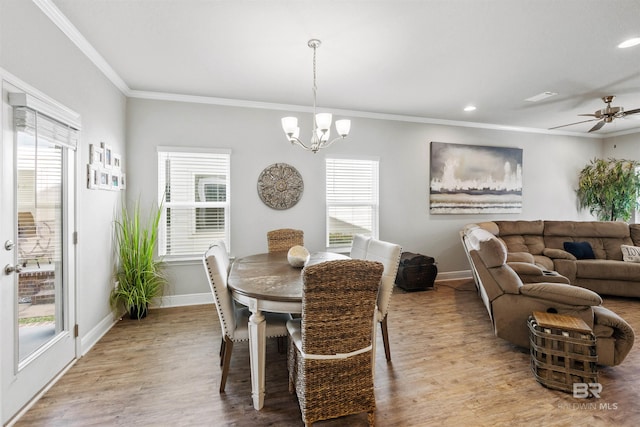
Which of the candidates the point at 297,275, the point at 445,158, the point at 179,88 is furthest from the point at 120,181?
the point at 445,158

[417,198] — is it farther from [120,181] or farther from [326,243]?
[120,181]

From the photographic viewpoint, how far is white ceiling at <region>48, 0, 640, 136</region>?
219cm

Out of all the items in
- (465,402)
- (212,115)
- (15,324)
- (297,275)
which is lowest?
(465,402)

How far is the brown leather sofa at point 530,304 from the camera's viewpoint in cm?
233

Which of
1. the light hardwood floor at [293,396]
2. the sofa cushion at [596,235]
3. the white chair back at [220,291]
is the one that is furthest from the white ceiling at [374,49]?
the light hardwood floor at [293,396]

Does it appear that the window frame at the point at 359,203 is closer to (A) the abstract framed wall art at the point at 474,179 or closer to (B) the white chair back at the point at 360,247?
(A) the abstract framed wall art at the point at 474,179

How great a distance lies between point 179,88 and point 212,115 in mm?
500

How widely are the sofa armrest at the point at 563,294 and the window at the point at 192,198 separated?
3.40 meters

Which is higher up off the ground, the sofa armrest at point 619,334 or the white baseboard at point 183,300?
the sofa armrest at point 619,334

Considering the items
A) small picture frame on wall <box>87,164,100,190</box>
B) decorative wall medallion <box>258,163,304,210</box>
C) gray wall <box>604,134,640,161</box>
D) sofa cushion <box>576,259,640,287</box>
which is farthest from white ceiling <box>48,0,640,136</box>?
sofa cushion <box>576,259,640,287</box>

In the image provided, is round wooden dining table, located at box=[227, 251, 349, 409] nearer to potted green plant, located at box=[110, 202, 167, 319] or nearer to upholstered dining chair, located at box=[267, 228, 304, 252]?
upholstered dining chair, located at box=[267, 228, 304, 252]

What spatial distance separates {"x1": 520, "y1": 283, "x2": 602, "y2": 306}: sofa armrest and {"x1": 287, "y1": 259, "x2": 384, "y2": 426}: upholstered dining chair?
170 cm

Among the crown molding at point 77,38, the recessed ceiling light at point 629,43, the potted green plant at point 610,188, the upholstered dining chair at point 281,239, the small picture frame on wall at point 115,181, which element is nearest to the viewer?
the crown molding at point 77,38

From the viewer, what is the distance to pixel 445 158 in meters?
5.13
